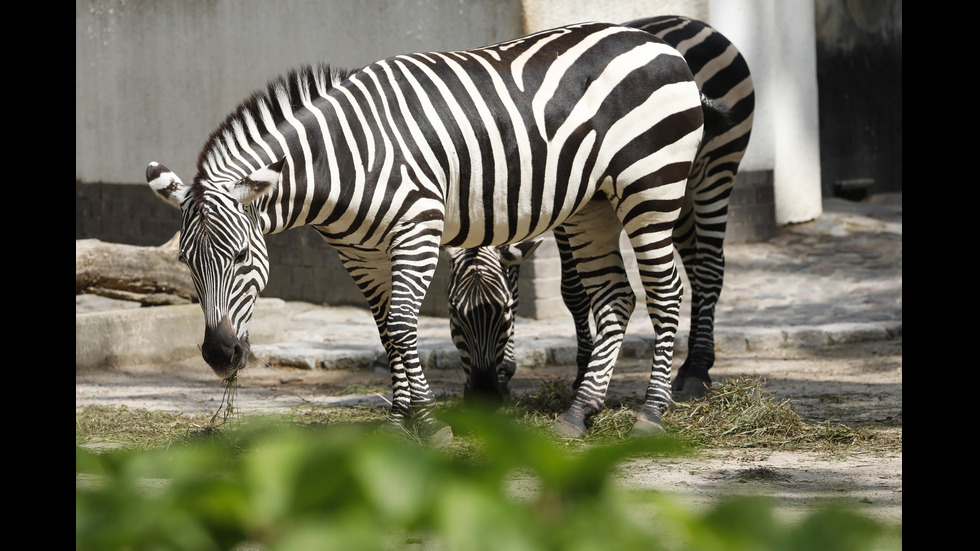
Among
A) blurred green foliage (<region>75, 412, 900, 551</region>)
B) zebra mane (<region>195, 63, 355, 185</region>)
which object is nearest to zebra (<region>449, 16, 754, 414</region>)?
zebra mane (<region>195, 63, 355, 185</region>)

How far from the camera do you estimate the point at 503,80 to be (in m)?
5.73

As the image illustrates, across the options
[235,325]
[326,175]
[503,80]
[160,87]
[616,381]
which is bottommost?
[616,381]

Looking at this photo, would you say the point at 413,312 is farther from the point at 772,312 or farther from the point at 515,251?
the point at 772,312

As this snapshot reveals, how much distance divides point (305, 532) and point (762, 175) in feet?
38.7

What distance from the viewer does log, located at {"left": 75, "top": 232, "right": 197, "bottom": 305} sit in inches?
363

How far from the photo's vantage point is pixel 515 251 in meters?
6.72


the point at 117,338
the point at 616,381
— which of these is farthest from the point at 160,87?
the point at 616,381

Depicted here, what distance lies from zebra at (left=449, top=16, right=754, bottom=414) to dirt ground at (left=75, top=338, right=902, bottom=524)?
18.2 inches

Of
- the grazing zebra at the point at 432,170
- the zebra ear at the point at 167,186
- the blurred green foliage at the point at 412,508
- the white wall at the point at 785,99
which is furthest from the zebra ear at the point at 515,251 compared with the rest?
the white wall at the point at 785,99

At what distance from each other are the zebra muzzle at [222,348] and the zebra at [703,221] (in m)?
1.94

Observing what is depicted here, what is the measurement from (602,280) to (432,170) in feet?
4.79

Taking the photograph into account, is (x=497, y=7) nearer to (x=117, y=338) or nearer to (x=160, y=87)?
(x=117, y=338)

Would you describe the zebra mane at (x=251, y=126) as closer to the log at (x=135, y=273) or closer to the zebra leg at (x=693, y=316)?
the zebra leg at (x=693, y=316)

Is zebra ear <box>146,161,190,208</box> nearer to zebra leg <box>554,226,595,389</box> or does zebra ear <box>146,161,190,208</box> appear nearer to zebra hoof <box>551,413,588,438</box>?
zebra hoof <box>551,413,588,438</box>
